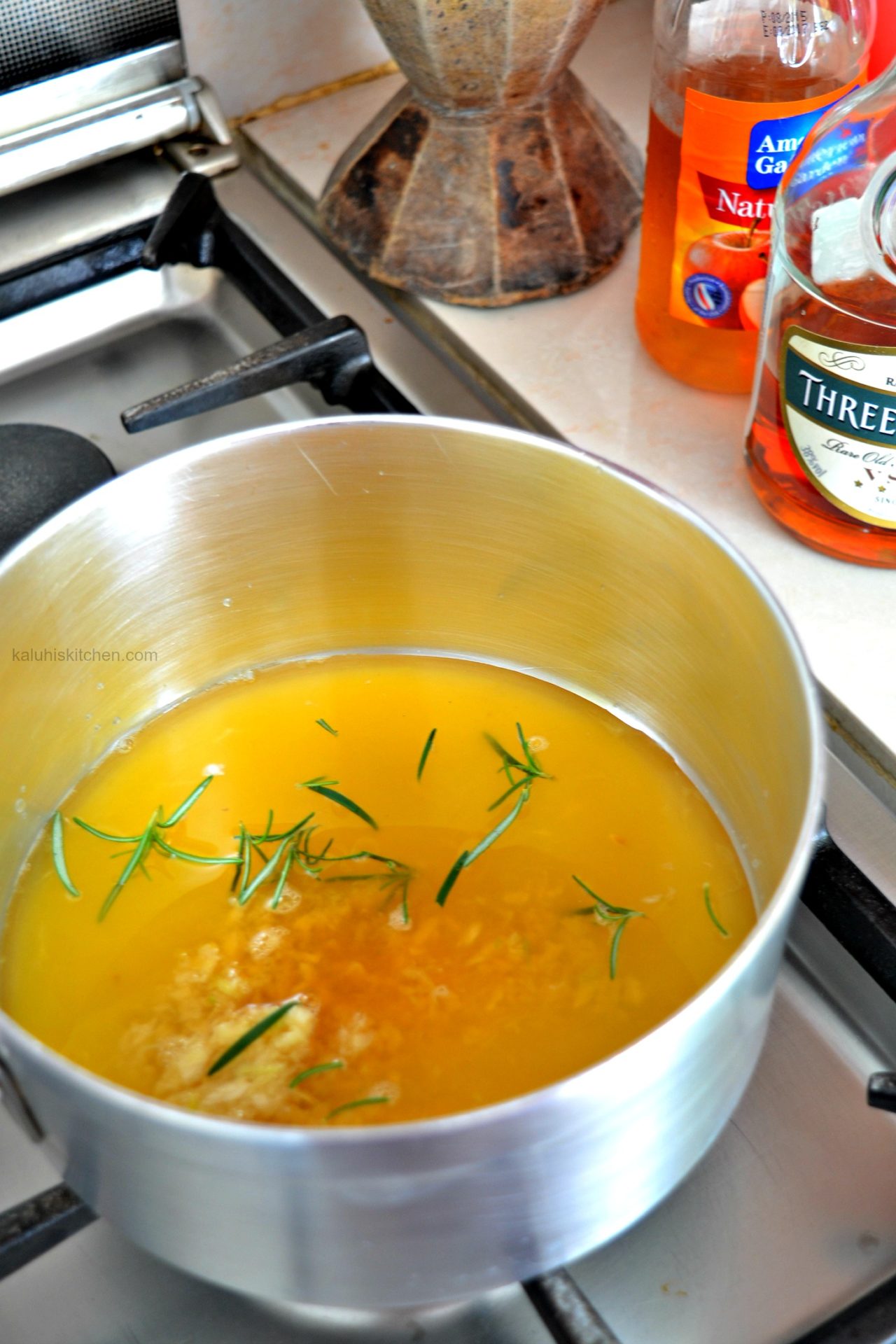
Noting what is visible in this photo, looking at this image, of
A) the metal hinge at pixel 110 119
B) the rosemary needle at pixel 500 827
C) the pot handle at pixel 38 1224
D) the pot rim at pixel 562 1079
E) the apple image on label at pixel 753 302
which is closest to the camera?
the pot rim at pixel 562 1079

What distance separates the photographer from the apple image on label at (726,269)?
1.96ft

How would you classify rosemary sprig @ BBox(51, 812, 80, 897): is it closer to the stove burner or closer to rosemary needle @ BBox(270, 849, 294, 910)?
rosemary needle @ BBox(270, 849, 294, 910)

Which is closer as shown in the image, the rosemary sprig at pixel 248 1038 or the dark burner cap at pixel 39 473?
the rosemary sprig at pixel 248 1038

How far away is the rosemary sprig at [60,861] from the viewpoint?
20.0 inches

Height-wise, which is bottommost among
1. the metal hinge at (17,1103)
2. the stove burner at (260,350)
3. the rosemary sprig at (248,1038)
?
the rosemary sprig at (248,1038)

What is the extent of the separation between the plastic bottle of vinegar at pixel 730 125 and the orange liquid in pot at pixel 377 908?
7.9 inches

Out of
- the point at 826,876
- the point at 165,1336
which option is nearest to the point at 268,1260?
the point at 165,1336

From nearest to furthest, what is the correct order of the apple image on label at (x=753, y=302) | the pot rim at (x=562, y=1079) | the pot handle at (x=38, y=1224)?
the pot rim at (x=562, y=1079)
the pot handle at (x=38, y=1224)
the apple image on label at (x=753, y=302)

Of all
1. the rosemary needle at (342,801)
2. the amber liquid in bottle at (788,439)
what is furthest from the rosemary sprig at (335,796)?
the amber liquid in bottle at (788,439)

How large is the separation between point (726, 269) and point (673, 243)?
0.03m

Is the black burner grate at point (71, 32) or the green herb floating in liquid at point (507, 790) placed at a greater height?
the black burner grate at point (71, 32)

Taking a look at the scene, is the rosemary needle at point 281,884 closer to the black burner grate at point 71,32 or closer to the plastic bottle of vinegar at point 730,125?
the plastic bottle of vinegar at point 730,125

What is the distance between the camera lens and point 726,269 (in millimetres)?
604

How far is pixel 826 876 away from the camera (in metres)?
0.46
